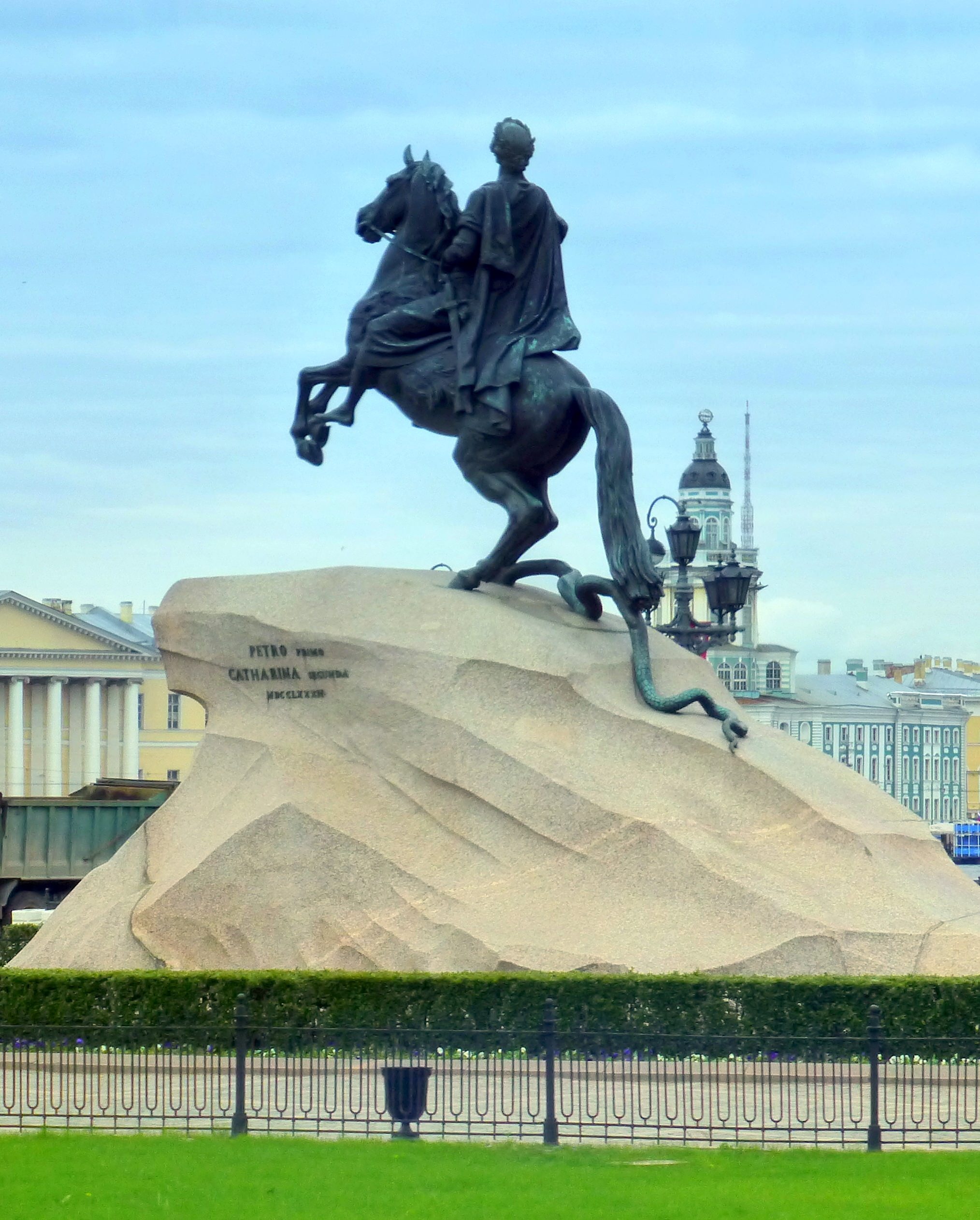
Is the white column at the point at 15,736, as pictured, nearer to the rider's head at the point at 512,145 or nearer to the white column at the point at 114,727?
the white column at the point at 114,727

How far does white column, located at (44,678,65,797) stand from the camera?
80500 millimetres

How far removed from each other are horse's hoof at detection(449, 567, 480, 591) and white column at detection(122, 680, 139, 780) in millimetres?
66044

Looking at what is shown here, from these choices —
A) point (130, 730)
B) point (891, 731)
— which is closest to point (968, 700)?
point (891, 731)

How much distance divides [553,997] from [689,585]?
10127 mm

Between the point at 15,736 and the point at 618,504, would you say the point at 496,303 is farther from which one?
the point at 15,736

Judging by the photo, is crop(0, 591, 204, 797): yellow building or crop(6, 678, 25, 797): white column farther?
crop(0, 591, 204, 797): yellow building

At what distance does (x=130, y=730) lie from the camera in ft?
276

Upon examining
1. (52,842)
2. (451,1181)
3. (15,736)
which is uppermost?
(15,736)

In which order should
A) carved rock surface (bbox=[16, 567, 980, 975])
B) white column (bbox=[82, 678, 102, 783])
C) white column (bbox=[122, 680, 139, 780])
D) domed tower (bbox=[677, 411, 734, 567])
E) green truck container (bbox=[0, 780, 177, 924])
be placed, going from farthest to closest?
white column (bbox=[122, 680, 139, 780]) → white column (bbox=[82, 678, 102, 783]) → domed tower (bbox=[677, 411, 734, 567]) → green truck container (bbox=[0, 780, 177, 924]) → carved rock surface (bbox=[16, 567, 980, 975])

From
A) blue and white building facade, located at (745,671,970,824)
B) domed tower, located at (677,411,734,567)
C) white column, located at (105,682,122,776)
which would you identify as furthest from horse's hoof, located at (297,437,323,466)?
blue and white building facade, located at (745,671,970,824)

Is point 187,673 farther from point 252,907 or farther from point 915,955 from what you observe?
point 915,955

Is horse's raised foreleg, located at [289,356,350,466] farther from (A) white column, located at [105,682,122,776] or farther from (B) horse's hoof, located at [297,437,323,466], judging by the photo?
(A) white column, located at [105,682,122,776]

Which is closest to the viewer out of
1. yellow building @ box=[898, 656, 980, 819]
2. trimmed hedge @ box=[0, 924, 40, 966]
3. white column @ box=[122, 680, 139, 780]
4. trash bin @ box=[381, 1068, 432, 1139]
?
trash bin @ box=[381, 1068, 432, 1139]

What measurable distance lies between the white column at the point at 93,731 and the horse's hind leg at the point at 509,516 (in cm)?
6467
